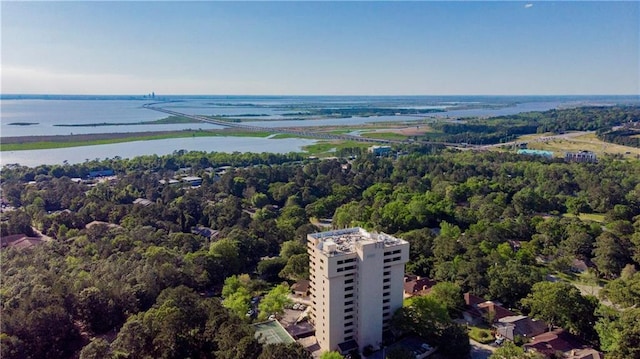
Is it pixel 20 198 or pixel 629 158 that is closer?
pixel 20 198

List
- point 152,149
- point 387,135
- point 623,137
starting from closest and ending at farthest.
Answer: point 623,137, point 152,149, point 387,135

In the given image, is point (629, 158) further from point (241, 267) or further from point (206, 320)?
point (206, 320)

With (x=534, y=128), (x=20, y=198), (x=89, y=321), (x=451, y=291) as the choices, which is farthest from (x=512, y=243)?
(x=534, y=128)

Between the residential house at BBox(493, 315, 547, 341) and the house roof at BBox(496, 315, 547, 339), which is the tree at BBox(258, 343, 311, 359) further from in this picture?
the house roof at BBox(496, 315, 547, 339)

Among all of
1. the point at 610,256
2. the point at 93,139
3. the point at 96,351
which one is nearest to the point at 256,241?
the point at 96,351

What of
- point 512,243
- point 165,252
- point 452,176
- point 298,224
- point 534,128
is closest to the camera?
point 165,252

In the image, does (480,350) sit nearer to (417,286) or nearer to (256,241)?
(417,286)
